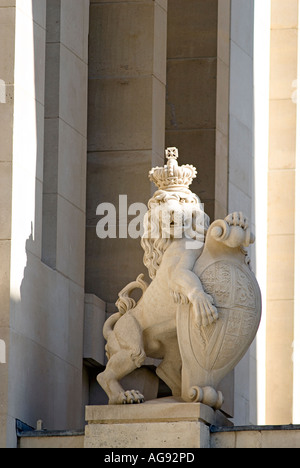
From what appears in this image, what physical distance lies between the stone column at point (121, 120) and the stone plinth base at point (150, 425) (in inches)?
208

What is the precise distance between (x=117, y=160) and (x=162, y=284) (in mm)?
5246

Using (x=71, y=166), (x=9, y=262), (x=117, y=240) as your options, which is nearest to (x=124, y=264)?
(x=117, y=240)

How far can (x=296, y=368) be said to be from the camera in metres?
29.3

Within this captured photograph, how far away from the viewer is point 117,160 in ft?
82.1

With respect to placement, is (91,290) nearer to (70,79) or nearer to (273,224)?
(70,79)

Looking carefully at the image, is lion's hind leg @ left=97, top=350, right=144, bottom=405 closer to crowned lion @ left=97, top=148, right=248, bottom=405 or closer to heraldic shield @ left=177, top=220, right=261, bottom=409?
crowned lion @ left=97, top=148, right=248, bottom=405

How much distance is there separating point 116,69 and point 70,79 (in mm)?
2445

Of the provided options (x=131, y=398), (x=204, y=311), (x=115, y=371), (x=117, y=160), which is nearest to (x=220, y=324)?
(x=204, y=311)

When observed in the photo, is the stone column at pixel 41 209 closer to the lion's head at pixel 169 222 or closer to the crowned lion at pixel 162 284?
the crowned lion at pixel 162 284

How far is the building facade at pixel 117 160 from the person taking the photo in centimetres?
2105

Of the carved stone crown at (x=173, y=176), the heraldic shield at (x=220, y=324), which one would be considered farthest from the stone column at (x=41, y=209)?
the heraldic shield at (x=220, y=324)

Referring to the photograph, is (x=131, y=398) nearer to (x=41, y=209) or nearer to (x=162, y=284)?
(x=162, y=284)

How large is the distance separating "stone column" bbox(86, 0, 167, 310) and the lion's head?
4.15 metres

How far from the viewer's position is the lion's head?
2017 centimetres
